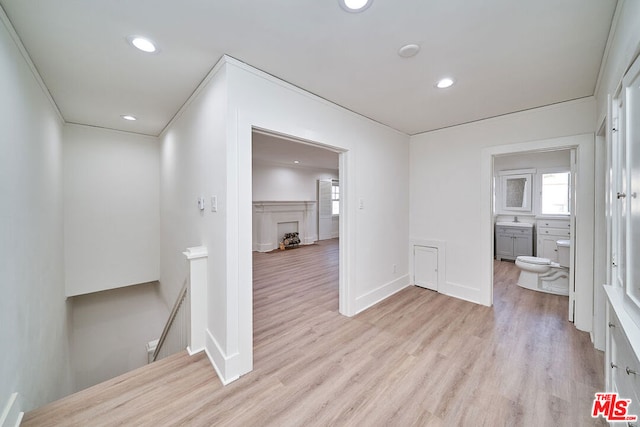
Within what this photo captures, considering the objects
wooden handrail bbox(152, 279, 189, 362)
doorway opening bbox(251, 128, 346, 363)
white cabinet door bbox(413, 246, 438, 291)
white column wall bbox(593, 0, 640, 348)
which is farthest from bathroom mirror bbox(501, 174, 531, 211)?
wooden handrail bbox(152, 279, 189, 362)

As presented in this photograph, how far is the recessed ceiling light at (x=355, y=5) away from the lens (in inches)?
51.2

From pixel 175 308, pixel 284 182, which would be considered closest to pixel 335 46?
pixel 175 308

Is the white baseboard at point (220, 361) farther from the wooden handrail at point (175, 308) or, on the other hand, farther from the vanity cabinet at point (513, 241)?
the vanity cabinet at point (513, 241)

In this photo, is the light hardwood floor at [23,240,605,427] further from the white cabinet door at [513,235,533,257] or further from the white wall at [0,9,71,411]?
the white cabinet door at [513,235,533,257]

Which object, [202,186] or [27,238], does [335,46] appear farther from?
[27,238]

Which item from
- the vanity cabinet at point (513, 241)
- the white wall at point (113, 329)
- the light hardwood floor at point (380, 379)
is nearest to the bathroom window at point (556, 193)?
the vanity cabinet at point (513, 241)

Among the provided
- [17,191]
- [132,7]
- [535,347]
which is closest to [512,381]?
[535,347]

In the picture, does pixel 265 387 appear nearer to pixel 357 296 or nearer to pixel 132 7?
pixel 357 296

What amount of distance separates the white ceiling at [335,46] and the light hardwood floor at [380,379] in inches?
95.0

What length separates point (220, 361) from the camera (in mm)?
1875

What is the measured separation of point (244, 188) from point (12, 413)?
1.89 m

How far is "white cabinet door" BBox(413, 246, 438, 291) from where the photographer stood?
3582mm

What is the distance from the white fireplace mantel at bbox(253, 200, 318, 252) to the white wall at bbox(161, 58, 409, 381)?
3.04 metres

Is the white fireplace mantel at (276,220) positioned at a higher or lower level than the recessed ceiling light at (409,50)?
lower
